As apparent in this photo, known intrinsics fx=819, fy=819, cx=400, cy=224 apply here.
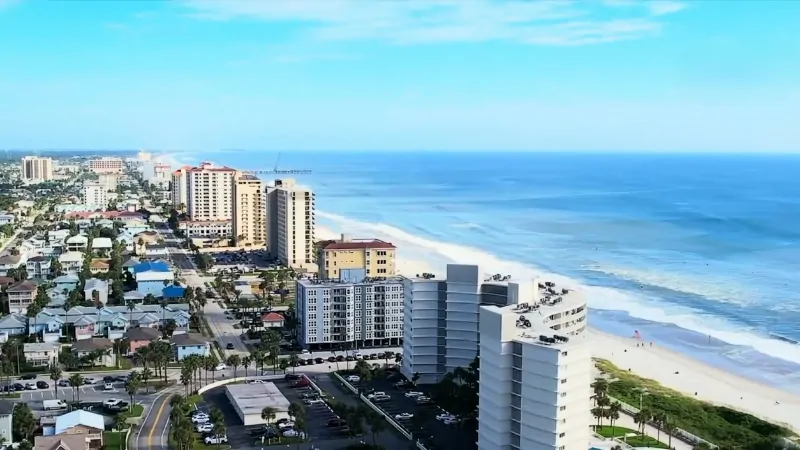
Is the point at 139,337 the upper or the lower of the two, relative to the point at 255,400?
upper

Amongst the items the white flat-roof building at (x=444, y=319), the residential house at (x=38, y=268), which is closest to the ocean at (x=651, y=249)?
the white flat-roof building at (x=444, y=319)

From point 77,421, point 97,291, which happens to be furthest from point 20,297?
point 77,421

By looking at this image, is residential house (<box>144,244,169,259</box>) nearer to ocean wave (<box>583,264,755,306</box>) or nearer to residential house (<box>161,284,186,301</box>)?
residential house (<box>161,284,186,301</box>)

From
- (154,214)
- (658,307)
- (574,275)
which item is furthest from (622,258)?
(154,214)

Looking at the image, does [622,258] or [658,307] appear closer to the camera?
[658,307]

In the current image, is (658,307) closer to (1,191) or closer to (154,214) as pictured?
(154,214)

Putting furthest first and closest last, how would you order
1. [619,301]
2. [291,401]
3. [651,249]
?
[651,249], [619,301], [291,401]

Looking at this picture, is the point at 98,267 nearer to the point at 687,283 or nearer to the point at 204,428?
the point at 204,428

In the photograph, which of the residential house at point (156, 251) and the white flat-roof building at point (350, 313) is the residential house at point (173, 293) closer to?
the white flat-roof building at point (350, 313)
